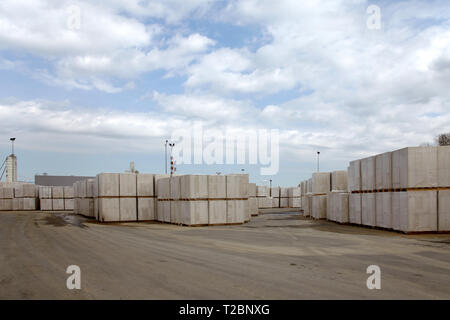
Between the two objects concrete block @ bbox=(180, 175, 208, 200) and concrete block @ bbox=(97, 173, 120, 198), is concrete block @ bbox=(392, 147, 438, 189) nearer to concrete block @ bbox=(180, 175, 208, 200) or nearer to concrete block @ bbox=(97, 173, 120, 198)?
concrete block @ bbox=(180, 175, 208, 200)

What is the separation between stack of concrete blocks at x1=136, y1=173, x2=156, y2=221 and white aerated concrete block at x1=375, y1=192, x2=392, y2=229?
39.2 ft

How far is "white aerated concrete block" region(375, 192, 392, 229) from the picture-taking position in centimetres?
1397

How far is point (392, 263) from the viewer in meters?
7.87

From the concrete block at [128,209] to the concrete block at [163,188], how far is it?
5.15 feet

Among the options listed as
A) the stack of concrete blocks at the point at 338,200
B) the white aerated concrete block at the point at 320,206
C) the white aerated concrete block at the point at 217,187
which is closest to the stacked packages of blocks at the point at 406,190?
the stack of concrete blocks at the point at 338,200

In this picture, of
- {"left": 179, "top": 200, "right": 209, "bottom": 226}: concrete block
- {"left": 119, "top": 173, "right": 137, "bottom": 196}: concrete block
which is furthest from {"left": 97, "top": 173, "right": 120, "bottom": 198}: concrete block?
{"left": 179, "top": 200, "right": 209, "bottom": 226}: concrete block

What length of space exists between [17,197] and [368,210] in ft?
108

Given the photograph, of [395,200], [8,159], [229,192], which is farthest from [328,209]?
[8,159]

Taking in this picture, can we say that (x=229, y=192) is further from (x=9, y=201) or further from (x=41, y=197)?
(x=9, y=201)

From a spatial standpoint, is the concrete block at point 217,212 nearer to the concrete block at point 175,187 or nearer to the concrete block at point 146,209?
the concrete block at point 175,187

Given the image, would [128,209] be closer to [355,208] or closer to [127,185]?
[127,185]

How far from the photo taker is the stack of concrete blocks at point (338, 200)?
18188mm

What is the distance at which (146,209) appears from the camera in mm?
21812

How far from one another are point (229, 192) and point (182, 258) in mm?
9774
